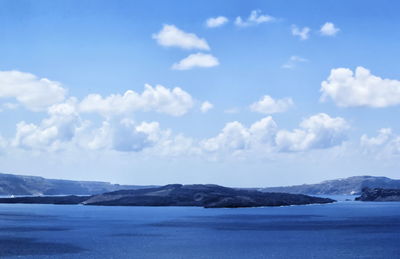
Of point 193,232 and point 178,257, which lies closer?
point 178,257

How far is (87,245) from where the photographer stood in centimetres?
12888

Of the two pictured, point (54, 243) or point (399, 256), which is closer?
point (399, 256)

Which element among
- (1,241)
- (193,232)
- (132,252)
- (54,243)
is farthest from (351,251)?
(1,241)

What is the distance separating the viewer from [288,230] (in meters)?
170

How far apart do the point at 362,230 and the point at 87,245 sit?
3532 inches

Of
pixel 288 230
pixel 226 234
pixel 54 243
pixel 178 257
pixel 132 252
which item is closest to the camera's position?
pixel 178 257

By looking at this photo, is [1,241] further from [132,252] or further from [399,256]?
[399,256]

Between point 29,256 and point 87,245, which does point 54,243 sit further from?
point 29,256

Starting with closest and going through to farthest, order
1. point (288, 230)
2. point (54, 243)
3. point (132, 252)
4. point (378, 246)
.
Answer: point (132, 252) → point (378, 246) → point (54, 243) → point (288, 230)

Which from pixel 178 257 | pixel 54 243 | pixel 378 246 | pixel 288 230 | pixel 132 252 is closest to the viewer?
pixel 178 257

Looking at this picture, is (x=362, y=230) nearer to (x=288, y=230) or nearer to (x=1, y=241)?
(x=288, y=230)

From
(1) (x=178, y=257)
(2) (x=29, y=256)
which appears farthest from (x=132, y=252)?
(2) (x=29, y=256)

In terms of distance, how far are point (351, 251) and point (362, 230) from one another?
195 ft

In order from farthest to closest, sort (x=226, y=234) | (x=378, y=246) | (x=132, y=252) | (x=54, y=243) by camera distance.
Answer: (x=226, y=234) → (x=54, y=243) → (x=378, y=246) → (x=132, y=252)
